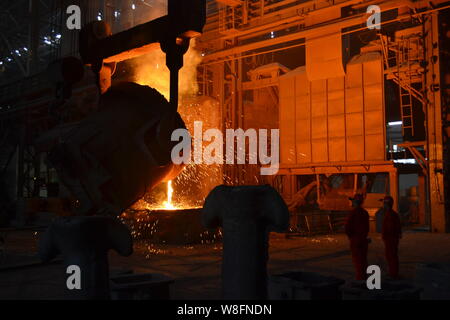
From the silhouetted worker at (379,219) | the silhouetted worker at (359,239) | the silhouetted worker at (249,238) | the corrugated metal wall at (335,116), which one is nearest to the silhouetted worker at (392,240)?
the silhouetted worker at (359,239)

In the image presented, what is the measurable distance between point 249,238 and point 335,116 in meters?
12.2

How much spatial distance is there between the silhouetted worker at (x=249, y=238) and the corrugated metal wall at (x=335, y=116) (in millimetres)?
11406

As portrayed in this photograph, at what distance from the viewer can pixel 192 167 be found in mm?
16250

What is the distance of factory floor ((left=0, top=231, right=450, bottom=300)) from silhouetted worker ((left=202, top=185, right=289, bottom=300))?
1629mm

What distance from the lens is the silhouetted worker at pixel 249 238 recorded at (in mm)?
3463

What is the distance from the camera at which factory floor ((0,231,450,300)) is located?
567 centimetres

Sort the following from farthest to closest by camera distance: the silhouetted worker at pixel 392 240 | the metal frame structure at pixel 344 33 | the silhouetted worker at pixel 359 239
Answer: the metal frame structure at pixel 344 33, the silhouetted worker at pixel 392 240, the silhouetted worker at pixel 359 239

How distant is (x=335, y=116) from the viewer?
14906 mm

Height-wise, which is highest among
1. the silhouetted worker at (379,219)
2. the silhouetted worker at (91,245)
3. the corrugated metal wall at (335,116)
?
the corrugated metal wall at (335,116)

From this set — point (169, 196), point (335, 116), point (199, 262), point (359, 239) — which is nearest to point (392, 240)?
point (359, 239)

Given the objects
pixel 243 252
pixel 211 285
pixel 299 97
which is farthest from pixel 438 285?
pixel 299 97

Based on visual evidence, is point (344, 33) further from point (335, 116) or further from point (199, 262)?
point (199, 262)

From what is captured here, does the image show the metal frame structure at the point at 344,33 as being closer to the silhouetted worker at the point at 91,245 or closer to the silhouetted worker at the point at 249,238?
the silhouetted worker at the point at 249,238

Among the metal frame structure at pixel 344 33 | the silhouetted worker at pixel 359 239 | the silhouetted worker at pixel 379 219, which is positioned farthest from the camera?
the metal frame structure at pixel 344 33
